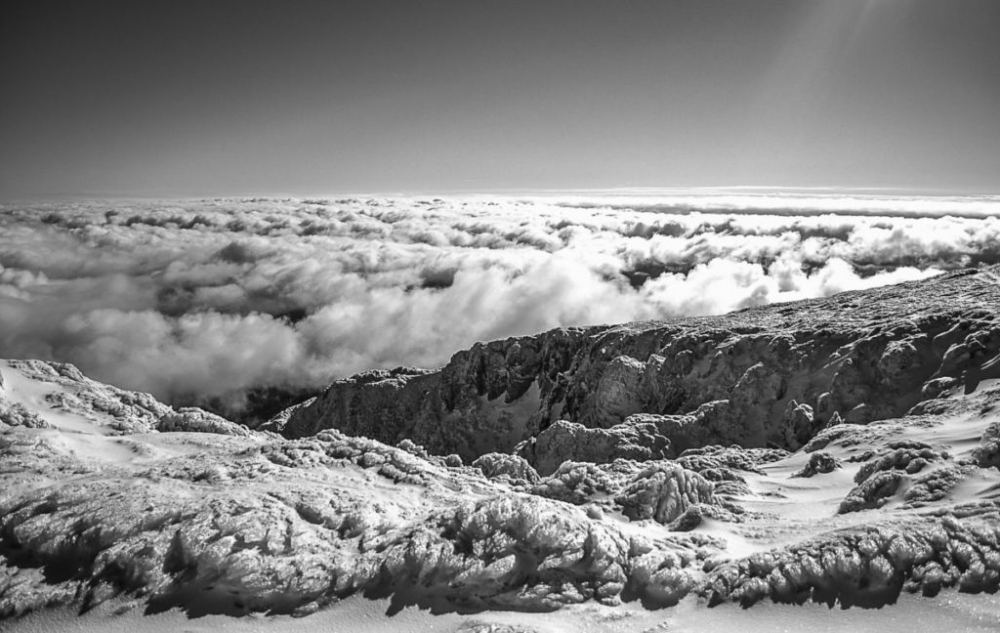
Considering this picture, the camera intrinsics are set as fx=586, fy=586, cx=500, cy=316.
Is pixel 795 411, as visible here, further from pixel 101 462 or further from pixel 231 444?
pixel 101 462

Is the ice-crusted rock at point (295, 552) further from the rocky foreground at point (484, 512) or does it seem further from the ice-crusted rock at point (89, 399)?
the ice-crusted rock at point (89, 399)

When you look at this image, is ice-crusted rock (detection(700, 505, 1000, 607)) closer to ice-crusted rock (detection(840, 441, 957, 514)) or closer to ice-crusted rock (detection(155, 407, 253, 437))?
ice-crusted rock (detection(840, 441, 957, 514))

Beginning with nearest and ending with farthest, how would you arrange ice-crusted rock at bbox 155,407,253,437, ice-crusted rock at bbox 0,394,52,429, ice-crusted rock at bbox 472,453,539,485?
ice-crusted rock at bbox 0,394,52,429 → ice-crusted rock at bbox 472,453,539,485 → ice-crusted rock at bbox 155,407,253,437

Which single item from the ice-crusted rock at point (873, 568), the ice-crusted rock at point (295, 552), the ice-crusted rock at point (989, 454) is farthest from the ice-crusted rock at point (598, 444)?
the ice-crusted rock at point (873, 568)

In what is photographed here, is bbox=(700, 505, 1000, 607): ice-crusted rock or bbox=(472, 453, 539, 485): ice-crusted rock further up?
bbox=(700, 505, 1000, 607): ice-crusted rock

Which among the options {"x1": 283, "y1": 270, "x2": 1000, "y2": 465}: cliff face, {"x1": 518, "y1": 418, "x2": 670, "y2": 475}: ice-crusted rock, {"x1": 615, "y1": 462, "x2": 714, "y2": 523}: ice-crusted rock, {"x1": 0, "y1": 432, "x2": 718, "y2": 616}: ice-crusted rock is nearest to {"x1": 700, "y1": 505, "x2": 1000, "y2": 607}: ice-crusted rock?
{"x1": 0, "y1": 432, "x2": 718, "y2": 616}: ice-crusted rock

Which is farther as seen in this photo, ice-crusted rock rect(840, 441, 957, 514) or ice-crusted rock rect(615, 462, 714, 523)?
ice-crusted rock rect(615, 462, 714, 523)

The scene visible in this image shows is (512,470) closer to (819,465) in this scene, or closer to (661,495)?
(661,495)
